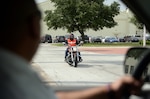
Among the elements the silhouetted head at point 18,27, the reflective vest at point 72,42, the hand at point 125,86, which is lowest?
the reflective vest at point 72,42

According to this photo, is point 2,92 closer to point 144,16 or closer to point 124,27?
point 144,16

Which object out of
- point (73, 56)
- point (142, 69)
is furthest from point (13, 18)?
point (73, 56)

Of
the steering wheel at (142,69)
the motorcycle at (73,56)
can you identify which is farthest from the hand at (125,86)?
the motorcycle at (73,56)

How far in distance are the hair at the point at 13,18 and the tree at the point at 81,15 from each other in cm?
6304

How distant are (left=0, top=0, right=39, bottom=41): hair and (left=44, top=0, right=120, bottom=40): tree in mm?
63043

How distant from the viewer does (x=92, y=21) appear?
6662 centimetres

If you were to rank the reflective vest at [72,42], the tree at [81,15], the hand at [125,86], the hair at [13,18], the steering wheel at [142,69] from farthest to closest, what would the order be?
the tree at [81,15]
the reflective vest at [72,42]
the steering wheel at [142,69]
the hand at [125,86]
the hair at [13,18]

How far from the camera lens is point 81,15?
211 feet

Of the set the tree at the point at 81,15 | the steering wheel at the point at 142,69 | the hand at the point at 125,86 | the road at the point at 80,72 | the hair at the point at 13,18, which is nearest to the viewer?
the hair at the point at 13,18

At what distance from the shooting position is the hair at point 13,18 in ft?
4.85

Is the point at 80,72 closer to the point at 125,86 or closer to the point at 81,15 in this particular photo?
the point at 125,86

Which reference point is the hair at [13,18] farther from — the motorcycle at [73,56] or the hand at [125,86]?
the motorcycle at [73,56]

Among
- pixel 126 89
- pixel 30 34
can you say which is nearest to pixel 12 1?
pixel 30 34

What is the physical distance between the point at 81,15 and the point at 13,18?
63087 mm
